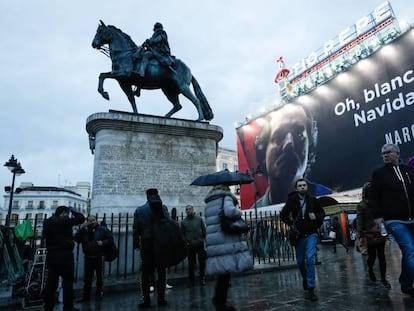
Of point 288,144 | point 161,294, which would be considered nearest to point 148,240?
point 161,294

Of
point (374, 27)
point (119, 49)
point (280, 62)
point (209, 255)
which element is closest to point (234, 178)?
point (209, 255)

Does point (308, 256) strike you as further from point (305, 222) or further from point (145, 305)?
point (145, 305)

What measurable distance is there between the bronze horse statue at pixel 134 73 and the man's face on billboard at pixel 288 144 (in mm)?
29786

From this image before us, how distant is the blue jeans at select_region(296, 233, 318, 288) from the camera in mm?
5062

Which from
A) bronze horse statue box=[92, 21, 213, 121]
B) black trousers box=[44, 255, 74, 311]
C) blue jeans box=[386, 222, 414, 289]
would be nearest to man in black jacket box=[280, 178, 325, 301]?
blue jeans box=[386, 222, 414, 289]

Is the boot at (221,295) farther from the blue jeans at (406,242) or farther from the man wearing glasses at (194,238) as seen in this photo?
the man wearing glasses at (194,238)

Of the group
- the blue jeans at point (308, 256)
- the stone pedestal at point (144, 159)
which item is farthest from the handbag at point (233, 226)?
the stone pedestal at point (144, 159)

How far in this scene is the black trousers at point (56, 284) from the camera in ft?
15.9

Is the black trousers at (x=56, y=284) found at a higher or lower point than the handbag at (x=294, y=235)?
lower

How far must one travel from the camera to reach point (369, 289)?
5461 mm

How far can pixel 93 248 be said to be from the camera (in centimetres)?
614

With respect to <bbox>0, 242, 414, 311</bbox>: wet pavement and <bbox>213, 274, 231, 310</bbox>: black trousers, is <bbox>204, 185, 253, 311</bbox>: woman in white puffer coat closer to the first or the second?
<bbox>213, 274, 231, 310</bbox>: black trousers

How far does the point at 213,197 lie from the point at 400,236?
8.63ft

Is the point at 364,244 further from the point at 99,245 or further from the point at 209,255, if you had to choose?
the point at 99,245
